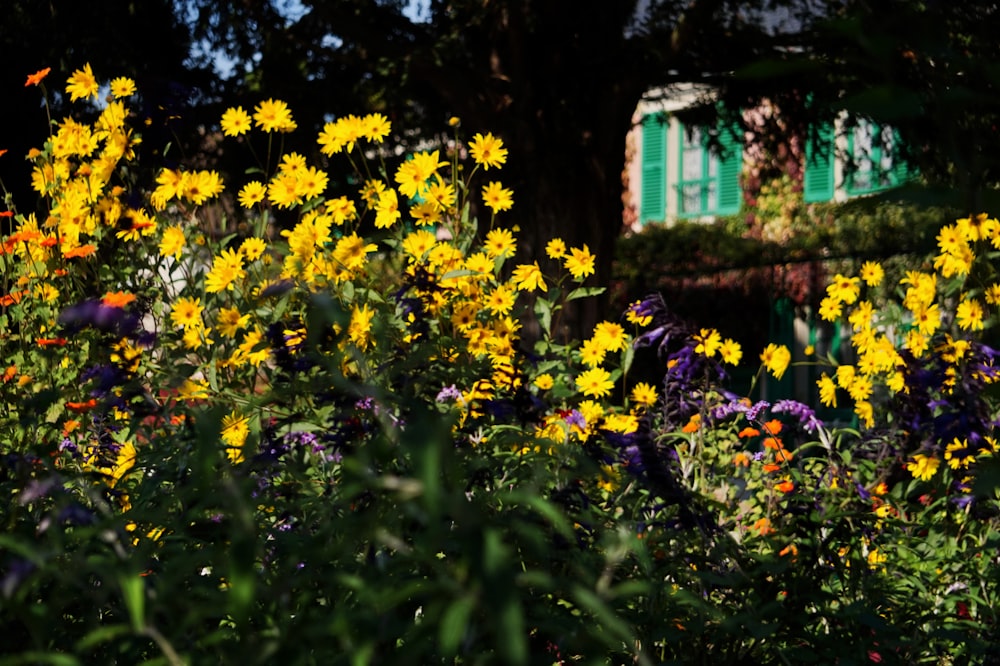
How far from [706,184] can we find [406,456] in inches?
607

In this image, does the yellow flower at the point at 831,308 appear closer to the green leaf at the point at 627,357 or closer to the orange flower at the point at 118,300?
the green leaf at the point at 627,357

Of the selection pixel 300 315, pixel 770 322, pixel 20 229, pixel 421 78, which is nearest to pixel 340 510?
pixel 300 315

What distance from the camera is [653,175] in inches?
673

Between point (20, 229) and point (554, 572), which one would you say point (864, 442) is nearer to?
point (554, 572)

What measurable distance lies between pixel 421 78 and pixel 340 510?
236 inches

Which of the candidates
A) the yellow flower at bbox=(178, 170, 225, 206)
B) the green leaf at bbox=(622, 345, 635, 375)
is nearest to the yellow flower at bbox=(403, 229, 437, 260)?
the green leaf at bbox=(622, 345, 635, 375)

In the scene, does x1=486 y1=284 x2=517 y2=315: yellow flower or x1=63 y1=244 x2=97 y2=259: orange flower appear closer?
x1=486 y1=284 x2=517 y2=315: yellow flower

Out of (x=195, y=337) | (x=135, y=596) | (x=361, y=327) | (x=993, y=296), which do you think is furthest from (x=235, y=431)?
(x=993, y=296)

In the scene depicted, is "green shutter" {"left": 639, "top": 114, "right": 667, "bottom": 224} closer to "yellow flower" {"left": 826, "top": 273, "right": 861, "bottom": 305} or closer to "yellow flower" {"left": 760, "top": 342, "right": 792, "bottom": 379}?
"yellow flower" {"left": 826, "top": 273, "right": 861, "bottom": 305}

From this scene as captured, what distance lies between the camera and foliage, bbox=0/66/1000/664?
1.67 m

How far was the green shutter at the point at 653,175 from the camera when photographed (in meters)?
17.0

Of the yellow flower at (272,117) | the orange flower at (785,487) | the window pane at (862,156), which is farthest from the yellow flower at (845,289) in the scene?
the window pane at (862,156)

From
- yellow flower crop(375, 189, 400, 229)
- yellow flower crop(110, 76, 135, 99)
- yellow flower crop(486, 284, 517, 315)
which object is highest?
yellow flower crop(110, 76, 135, 99)

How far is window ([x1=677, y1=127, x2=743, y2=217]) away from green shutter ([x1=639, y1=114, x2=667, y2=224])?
0.24 metres
